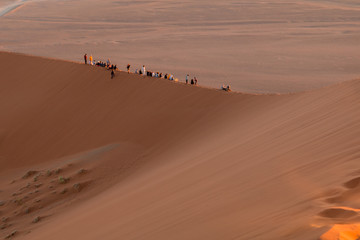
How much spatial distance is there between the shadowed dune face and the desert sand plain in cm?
40

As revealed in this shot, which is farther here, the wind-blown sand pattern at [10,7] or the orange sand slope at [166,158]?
the wind-blown sand pattern at [10,7]

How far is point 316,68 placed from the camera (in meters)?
28.7

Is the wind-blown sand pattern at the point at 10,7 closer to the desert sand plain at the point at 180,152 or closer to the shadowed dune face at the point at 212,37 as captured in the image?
the shadowed dune face at the point at 212,37

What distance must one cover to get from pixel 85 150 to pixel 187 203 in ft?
24.9

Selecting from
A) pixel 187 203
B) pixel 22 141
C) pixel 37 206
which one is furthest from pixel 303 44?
pixel 187 203

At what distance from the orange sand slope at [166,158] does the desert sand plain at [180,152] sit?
3cm

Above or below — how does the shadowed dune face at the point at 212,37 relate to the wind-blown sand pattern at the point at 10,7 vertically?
below

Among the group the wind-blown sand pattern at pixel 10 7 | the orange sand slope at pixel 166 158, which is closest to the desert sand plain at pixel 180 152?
the orange sand slope at pixel 166 158

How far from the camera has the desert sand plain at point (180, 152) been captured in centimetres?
516

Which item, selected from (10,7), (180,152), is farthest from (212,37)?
(10,7)

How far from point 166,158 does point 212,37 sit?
31.8m

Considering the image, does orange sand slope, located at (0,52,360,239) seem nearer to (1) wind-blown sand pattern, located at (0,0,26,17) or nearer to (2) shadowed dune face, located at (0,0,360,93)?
(2) shadowed dune face, located at (0,0,360,93)

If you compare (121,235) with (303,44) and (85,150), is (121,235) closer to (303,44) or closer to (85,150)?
(85,150)

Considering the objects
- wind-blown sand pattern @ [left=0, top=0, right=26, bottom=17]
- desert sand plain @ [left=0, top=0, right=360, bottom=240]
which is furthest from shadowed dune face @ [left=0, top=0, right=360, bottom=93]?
wind-blown sand pattern @ [left=0, top=0, right=26, bottom=17]
